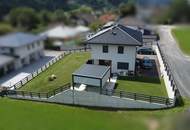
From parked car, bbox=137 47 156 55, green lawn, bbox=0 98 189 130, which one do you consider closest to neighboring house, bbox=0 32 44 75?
green lawn, bbox=0 98 189 130

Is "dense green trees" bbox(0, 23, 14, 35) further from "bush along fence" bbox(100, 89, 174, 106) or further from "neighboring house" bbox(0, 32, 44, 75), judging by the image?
"neighboring house" bbox(0, 32, 44, 75)

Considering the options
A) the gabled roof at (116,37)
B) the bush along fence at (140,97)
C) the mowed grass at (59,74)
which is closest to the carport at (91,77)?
the bush along fence at (140,97)

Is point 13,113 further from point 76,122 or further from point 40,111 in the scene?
point 76,122

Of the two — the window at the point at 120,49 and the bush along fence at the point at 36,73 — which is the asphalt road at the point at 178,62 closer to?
the window at the point at 120,49

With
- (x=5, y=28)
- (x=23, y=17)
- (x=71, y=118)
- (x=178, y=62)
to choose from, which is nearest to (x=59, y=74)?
(x=71, y=118)

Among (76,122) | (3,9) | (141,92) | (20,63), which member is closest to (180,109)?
(141,92)

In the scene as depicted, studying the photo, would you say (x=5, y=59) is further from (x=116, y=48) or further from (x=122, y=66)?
(x=122, y=66)
